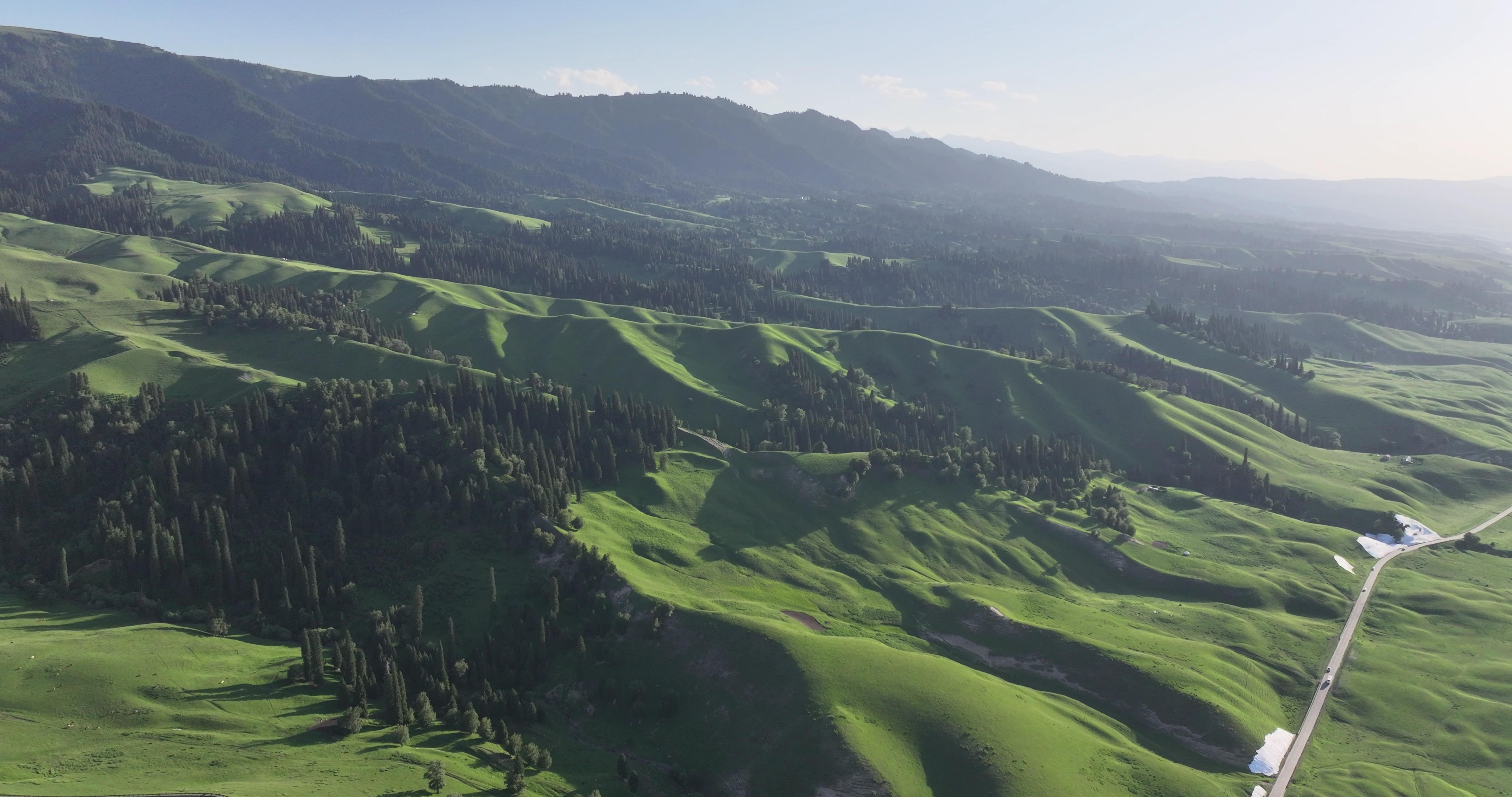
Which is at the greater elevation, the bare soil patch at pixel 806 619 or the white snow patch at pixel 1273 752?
the bare soil patch at pixel 806 619

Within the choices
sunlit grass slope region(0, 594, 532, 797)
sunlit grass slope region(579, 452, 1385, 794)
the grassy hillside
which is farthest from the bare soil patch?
the grassy hillside

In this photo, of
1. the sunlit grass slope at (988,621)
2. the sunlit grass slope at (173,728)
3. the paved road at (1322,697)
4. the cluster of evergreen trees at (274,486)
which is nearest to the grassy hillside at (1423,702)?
the paved road at (1322,697)

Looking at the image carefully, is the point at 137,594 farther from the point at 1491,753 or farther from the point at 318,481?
the point at 1491,753

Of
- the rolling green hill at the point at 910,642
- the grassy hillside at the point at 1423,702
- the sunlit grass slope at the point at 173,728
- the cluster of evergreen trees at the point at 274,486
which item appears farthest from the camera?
the cluster of evergreen trees at the point at 274,486

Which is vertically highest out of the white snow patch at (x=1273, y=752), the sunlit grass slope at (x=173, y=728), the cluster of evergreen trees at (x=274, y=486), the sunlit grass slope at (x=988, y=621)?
the cluster of evergreen trees at (x=274, y=486)

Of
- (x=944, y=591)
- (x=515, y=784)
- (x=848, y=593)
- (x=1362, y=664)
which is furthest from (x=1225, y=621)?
(x=515, y=784)

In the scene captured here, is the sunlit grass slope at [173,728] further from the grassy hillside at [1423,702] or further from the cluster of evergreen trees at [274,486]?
the grassy hillside at [1423,702]
